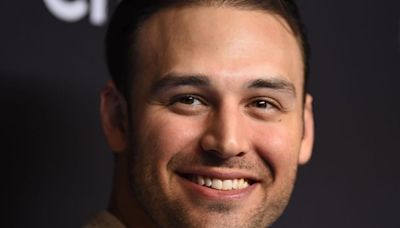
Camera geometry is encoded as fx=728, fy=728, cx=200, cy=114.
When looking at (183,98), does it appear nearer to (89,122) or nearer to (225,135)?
(225,135)

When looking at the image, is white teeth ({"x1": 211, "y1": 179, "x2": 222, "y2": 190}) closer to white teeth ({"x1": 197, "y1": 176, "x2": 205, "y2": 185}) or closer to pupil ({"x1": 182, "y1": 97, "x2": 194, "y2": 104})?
white teeth ({"x1": 197, "y1": 176, "x2": 205, "y2": 185})

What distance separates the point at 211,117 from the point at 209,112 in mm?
10

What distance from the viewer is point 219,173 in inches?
40.3

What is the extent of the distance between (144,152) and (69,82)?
11.7 inches

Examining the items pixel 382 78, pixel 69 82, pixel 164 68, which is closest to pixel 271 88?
pixel 164 68

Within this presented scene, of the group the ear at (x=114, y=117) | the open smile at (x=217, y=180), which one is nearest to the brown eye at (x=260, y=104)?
the open smile at (x=217, y=180)

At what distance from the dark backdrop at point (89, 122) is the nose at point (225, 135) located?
1.18ft

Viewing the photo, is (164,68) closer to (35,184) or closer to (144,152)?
(144,152)

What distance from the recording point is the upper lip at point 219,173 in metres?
1.02

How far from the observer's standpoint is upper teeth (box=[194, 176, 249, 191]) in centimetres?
103

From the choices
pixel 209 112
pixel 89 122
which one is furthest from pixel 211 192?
pixel 89 122

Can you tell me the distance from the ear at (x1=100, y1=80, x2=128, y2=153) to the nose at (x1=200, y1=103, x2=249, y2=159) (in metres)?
0.16

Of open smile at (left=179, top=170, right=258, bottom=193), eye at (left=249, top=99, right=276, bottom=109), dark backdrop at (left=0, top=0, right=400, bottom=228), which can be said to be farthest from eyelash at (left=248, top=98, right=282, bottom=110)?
dark backdrop at (left=0, top=0, right=400, bottom=228)

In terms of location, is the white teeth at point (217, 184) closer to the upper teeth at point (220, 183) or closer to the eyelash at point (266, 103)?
the upper teeth at point (220, 183)
